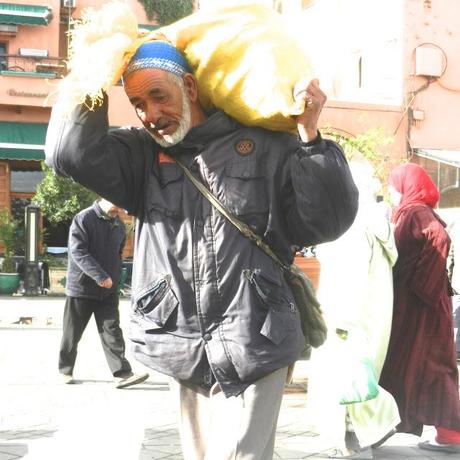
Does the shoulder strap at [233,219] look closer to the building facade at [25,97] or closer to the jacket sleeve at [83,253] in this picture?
the jacket sleeve at [83,253]

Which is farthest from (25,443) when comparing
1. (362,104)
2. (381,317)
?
(362,104)

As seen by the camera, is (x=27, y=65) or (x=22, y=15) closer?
(x=27, y=65)

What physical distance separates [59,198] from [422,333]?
1735cm

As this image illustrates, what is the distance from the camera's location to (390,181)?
613cm

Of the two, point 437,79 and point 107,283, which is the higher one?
point 437,79

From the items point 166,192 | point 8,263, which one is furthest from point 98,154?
point 8,263

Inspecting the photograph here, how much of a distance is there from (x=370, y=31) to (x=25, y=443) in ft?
74.3

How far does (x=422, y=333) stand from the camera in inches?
227

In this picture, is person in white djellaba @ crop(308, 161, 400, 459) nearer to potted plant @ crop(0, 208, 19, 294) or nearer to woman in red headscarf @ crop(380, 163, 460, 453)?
woman in red headscarf @ crop(380, 163, 460, 453)

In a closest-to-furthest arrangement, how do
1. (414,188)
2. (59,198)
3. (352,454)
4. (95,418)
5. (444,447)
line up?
(352,454), (444,447), (414,188), (95,418), (59,198)

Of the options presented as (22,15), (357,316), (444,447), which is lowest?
(444,447)

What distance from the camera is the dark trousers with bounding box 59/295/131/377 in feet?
27.0

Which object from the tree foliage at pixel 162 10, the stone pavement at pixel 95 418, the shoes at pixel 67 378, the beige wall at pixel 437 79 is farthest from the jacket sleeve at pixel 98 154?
the tree foliage at pixel 162 10

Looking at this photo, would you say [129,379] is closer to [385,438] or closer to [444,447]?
[385,438]
